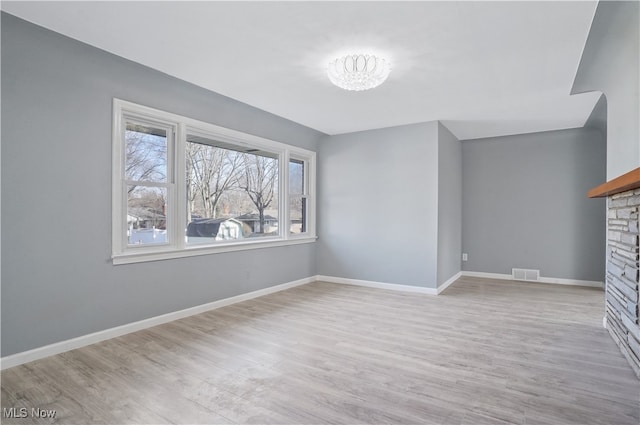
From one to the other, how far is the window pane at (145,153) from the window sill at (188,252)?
75 cm

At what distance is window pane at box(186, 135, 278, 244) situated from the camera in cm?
404

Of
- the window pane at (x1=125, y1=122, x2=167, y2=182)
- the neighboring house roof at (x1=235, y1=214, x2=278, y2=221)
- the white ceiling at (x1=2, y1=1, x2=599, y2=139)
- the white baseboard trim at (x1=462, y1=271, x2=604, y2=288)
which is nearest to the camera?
the white ceiling at (x1=2, y1=1, x2=599, y2=139)

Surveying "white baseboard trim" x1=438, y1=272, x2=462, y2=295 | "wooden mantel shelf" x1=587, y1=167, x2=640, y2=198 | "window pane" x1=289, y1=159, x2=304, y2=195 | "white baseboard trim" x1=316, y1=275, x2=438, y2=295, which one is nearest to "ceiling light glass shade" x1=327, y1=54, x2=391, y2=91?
"wooden mantel shelf" x1=587, y1=167, x2=640, y2=198

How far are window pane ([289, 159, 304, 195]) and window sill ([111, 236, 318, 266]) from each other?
0.83 m

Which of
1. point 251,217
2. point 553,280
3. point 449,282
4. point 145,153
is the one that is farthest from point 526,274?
point 145,153

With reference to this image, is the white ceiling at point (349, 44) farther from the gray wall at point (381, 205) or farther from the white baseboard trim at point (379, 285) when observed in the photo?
the white baseboard trim at point (379, 285)

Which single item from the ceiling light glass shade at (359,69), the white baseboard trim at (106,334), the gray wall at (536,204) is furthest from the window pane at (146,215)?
the gray wall at (536,204)

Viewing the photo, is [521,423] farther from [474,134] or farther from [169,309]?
[474,134]

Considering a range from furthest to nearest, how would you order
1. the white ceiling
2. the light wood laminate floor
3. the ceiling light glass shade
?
1. the ceiling light glass shade
2. the white ceiling
3. the light wood laminate floor

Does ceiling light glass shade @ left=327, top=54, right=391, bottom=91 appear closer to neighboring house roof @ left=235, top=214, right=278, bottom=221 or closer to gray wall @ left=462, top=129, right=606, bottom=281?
neighboring house roof @ left=235, top=214, right=278, bottom=221

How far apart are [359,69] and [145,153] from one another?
2.27 m

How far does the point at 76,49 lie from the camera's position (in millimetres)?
2828

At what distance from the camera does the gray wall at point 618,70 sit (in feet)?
7.73

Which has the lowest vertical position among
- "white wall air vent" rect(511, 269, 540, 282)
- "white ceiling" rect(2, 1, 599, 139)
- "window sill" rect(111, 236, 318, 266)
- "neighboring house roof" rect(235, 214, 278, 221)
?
"white wall air vent" rect(511, 269, 540, 282)
